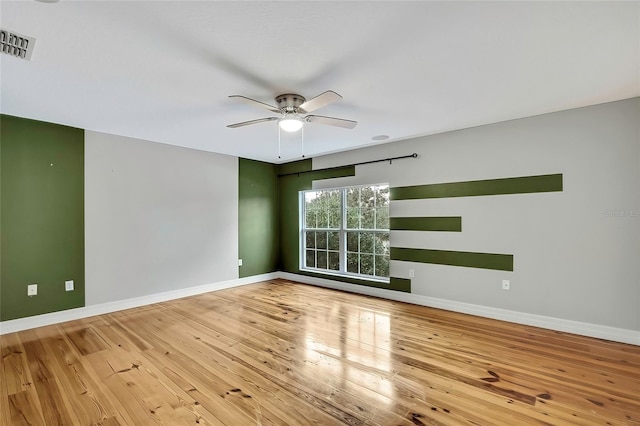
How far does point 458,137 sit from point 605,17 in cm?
231

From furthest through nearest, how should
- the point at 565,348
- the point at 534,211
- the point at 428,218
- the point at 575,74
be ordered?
the point at 428,218 → the point at 534,211 → the point at 565,348 → the point at 575,74

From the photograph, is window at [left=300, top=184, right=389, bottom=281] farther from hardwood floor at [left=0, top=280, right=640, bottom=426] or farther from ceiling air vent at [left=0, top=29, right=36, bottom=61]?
ceiling air vent at [left=0, top=29, right=36, bottom=61]

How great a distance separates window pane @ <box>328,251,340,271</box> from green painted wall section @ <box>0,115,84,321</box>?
12.5 ft

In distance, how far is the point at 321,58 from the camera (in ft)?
7.15

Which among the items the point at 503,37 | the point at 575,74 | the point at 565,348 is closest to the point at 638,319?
the point at 565,348

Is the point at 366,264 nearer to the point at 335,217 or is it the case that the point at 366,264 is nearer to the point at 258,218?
the point at 335,217

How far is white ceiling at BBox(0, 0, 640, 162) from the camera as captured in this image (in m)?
1.71

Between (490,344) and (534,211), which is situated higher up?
(534,211)

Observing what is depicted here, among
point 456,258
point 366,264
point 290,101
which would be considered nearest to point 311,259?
point 366,264

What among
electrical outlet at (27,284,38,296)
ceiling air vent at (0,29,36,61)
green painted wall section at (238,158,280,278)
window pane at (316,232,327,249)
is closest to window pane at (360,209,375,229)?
window pane at (316,232,327,249)

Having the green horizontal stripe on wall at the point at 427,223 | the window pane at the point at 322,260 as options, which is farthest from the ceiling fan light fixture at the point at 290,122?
the window pane at the point at 322,260

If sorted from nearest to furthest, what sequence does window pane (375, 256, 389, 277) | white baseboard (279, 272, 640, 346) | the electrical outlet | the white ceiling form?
the white ceiling
white baseboard (279, 272, 640, 346)
the electrical outlet
window pane (375, 256, 389, 277)

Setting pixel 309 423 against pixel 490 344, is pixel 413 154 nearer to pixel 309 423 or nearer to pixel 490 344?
pixel 490 344

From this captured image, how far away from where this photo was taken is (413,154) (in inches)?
175
